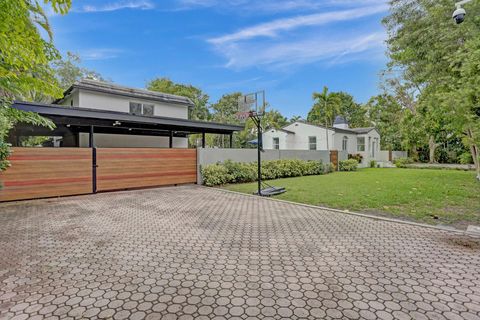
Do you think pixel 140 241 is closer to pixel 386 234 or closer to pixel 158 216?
pixel 158 216

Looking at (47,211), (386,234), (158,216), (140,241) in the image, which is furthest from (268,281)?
(47,211)

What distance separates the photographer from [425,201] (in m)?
7.73

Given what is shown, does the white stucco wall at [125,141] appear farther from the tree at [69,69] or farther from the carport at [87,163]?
the tree at [69,69]

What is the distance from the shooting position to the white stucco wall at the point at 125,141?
13.2 m

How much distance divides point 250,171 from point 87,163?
7238mm

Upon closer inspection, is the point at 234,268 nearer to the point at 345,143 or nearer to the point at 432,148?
the point at 345,143

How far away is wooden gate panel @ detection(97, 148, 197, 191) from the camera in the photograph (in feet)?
32.7

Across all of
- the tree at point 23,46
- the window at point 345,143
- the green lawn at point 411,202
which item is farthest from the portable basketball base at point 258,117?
the window at point 345,143

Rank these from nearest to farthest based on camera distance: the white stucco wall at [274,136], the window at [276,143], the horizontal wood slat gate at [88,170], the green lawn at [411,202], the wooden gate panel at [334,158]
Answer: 1. the green lawn at [411,202]
2. the horizontal wood slat gate at [88,170]
3. the wooden gate panel at [334,158]
4. the white stucco wall at [274,136]
5. the window at [276,143]

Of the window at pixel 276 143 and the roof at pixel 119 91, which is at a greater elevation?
the roof at pixel 119 91

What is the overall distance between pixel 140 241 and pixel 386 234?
452 centimetres

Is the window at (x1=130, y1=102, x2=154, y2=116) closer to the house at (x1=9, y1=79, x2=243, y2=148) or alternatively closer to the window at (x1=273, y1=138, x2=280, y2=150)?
the house at (x1=9, y1=79, x2=243, y2=148)

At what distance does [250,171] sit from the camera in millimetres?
13195

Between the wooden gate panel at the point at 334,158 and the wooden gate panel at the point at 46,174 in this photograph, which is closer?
the wooden gate panel at the point at 46,174
